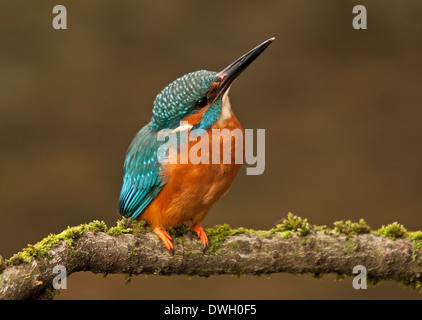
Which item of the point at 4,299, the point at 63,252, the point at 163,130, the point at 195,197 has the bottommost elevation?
the point at 4,299

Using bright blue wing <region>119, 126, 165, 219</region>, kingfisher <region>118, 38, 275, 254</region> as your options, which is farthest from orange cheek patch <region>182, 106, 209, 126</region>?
bright blue wing <region>119, 126, 165, 219</region>

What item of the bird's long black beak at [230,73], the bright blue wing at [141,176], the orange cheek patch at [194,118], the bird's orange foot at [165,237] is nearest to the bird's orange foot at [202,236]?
the bird's orange foot at [165,237]

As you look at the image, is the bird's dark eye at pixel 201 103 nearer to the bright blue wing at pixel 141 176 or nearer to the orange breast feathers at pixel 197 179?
the orange breast feathers at pixel 197 179

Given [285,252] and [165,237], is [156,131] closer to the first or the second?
[165,237]

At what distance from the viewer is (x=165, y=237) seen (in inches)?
106

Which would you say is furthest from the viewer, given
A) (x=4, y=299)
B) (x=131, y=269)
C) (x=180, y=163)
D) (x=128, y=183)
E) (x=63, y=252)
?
(x=128, y=183)

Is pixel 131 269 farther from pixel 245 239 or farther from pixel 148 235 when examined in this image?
pixel 245 239

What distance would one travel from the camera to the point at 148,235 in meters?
2.71

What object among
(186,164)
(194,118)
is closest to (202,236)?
(186,164)

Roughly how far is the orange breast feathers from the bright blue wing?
0.14 ft

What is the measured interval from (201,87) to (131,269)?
0.79 metres

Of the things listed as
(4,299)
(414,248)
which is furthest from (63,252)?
(414,248)

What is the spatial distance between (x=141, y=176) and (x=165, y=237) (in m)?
0.34

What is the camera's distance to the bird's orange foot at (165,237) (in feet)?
8.67
